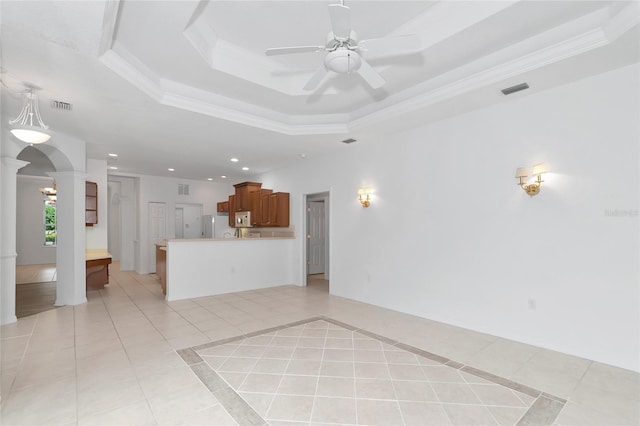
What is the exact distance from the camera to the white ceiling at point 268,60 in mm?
2471

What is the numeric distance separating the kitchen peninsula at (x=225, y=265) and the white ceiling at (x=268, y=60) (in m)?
2.24

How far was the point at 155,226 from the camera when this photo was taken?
353 inches

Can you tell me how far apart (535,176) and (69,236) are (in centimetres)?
671

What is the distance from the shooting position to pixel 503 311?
3.70 meters

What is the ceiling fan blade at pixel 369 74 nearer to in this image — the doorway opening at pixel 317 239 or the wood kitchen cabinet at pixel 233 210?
the doorway opening at pixel 317 239

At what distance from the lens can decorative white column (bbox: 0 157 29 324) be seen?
13.3ft

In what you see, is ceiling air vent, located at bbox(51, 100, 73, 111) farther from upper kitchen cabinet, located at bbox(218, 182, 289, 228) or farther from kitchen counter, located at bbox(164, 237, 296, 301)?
upper kitchen cabinet, located at bbox(218, 182, 289, 228)

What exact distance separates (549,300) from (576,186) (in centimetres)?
123

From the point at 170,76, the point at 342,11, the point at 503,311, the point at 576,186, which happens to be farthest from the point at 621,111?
the point at 170,76

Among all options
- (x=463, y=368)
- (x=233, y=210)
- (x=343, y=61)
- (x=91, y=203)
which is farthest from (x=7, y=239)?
(x=463, y=368)

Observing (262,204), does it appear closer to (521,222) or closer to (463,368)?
(521,222)

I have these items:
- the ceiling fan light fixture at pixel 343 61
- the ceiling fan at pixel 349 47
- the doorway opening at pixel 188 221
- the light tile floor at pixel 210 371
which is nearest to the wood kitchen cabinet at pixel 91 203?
the light tile floor at pixel 210 371

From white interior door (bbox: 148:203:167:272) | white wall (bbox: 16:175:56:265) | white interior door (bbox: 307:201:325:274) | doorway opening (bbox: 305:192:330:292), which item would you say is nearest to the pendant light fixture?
doorway opening (bbox: 305:192:330:292)

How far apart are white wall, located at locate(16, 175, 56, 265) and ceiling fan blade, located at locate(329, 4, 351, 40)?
12.0m
